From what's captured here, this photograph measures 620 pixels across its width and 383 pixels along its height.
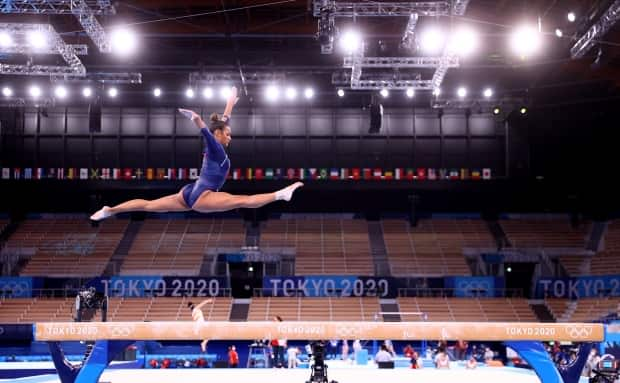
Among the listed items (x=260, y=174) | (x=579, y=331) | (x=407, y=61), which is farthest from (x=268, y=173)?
(x=579, y=331)

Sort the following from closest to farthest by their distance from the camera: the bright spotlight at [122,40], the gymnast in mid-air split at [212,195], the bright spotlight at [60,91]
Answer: the gymnast in mid-air split at [212,195] → the bright spotlight at [122,40] → the bright spotlight at [60,91]

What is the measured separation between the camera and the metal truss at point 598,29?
13.6 m

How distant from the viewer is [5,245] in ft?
87.4

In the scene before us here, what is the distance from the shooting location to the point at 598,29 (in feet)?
47.1

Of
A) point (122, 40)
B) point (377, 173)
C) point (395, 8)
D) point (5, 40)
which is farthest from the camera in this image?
point (377, 173)

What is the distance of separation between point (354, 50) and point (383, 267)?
12569mm

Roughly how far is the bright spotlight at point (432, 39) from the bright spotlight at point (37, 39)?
9285 millimetres

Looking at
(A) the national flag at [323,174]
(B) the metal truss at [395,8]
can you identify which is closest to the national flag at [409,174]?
(A) the national flag at [323,174]

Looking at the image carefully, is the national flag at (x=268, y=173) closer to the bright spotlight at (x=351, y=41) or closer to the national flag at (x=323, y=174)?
the national flag at (x=323, y=174)

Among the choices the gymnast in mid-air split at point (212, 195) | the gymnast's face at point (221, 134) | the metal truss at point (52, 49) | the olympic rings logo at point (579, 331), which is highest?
the metal truss at point (52, 49)

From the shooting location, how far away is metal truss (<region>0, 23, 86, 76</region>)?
1427 cm

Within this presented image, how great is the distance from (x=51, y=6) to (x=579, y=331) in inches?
504

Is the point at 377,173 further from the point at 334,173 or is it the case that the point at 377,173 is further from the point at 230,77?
the point at 230,77

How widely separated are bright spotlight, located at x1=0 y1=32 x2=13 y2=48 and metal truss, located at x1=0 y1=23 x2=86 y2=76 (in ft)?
0.71
